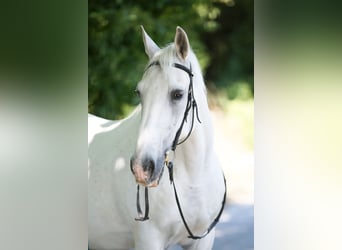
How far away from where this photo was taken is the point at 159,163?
2.04 metres

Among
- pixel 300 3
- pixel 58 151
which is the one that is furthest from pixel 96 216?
pixel 300 3

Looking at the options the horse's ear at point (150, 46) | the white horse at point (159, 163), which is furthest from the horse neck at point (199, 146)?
the horse's ear at point (150, 46)

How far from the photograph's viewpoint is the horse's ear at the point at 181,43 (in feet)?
6.75

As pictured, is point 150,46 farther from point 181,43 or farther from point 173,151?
point 173,151

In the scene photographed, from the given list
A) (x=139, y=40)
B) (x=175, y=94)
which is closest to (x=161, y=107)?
(x=175, y=94)

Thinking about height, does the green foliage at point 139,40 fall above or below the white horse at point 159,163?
above

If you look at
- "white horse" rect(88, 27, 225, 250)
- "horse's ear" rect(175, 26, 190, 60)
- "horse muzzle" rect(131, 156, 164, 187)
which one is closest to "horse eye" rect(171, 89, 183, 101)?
"white horse" rect(88, 27, 225, 250)

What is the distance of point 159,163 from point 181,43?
52cm

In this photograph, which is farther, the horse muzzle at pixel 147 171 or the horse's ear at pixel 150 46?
the horse's ear at pixel 150 46

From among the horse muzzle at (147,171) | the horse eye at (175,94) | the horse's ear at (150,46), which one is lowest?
the horse muzzle at (147,171)

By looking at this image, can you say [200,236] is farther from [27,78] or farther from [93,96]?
[27,78]

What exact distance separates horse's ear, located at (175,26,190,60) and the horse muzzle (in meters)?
0.47

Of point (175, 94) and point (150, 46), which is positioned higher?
point (150, 46)

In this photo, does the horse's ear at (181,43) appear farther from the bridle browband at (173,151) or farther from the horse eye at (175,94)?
the horse eye at (175,94)
